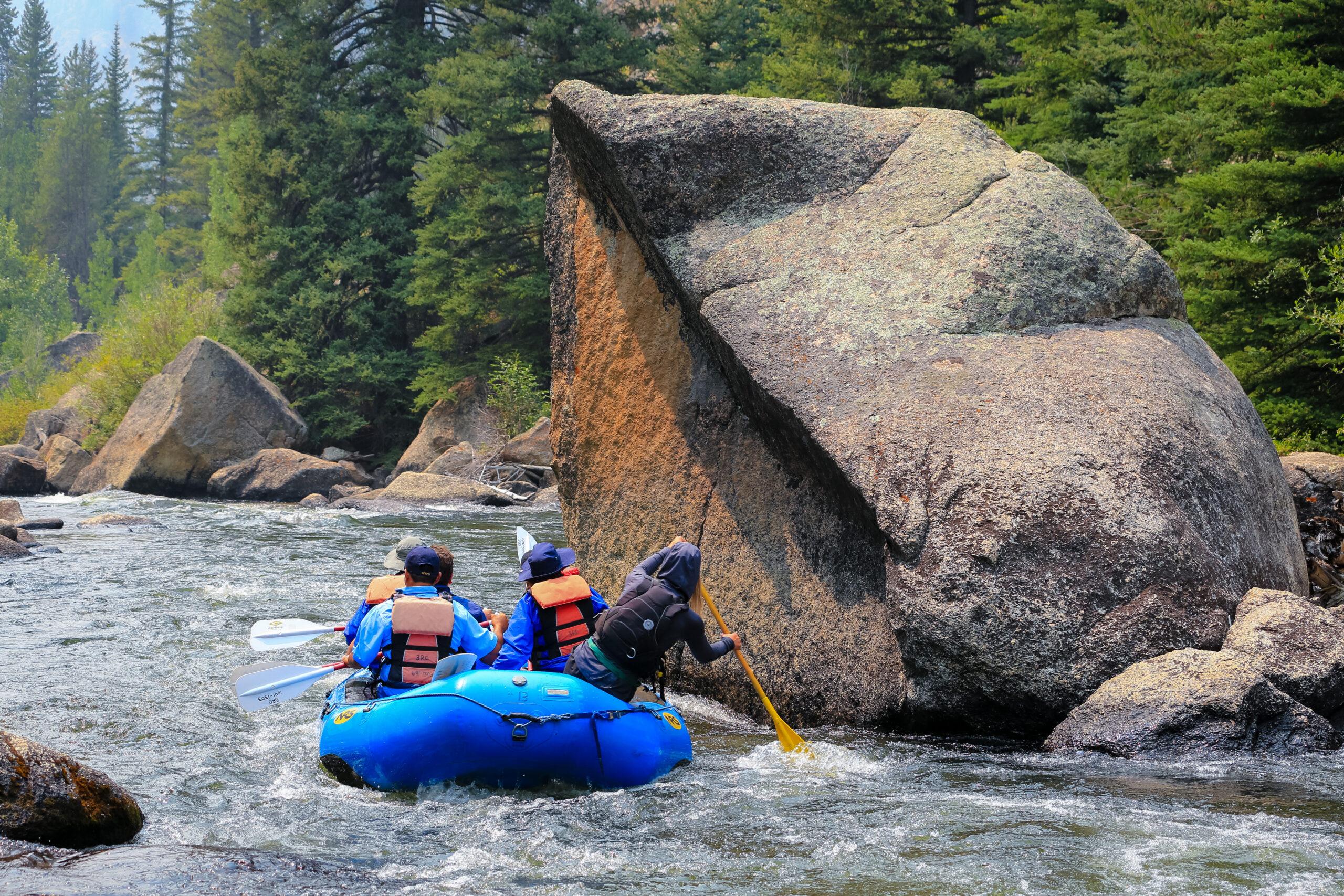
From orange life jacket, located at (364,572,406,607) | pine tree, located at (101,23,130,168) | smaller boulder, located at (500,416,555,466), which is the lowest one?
orange life jacket, located at (364,572,406,607)

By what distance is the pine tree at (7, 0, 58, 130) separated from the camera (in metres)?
72.1

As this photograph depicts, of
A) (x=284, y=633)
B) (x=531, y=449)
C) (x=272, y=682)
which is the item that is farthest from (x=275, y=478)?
(x=272, y=682)

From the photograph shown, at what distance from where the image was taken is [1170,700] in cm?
539

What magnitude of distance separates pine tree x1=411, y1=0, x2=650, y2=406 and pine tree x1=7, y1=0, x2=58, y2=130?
56149mm

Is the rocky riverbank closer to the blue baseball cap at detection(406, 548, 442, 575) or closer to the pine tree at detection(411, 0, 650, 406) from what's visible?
the pine tree at detection(411, 0, 650, 406)

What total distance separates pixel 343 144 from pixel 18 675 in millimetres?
24900

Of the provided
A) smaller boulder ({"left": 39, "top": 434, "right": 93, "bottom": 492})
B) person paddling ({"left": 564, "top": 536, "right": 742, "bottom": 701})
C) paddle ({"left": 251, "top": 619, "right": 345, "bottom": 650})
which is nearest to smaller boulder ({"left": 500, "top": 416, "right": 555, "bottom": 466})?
smaller boulder ({"left": 39, "top": 434, "right": 93, "bottom": 492})

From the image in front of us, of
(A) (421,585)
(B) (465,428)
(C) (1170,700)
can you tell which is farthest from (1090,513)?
(B) (465,428)

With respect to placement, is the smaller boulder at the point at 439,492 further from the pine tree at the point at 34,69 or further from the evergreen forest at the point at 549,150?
the pine tree at the point at 34,69

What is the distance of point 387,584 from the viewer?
643 centimetres

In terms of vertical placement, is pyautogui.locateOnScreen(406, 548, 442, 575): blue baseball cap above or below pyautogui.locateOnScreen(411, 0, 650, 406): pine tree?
below

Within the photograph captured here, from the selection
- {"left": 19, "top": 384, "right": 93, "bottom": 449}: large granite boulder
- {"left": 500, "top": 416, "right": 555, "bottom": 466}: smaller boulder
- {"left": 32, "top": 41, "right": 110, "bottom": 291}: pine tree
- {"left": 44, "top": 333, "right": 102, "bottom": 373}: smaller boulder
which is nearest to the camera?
{"left": 500, "top": 416, "right": 555, "bottom": 466}: smaller boulder

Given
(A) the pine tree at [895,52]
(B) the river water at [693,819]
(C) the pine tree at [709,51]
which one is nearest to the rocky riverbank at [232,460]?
(A) the pine tree at [895,52]

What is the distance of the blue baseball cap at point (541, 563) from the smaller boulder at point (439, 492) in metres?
14.5
